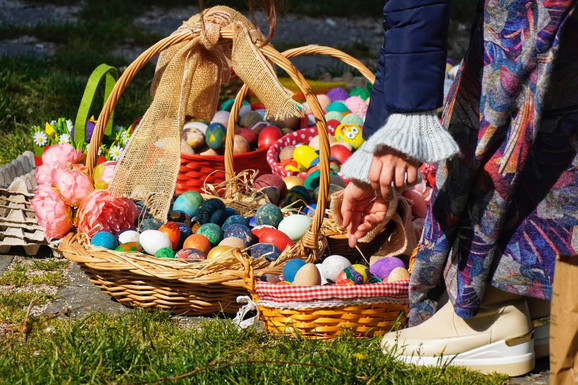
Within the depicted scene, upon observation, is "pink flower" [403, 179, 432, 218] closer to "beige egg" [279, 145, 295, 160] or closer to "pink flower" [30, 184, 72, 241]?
"beige egg" [279, 145, 295, 160]

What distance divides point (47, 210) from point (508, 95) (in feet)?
5.05

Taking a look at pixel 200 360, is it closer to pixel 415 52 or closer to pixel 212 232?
pixel 212 232

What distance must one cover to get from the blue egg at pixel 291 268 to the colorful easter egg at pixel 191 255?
0.90 ft

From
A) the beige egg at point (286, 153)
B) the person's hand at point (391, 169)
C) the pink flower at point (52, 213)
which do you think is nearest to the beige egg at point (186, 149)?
the beige egg at point (286, 153)

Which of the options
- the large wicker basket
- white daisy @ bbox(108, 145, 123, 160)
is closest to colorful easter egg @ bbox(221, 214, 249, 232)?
the large wicker basket

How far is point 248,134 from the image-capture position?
11.5ft

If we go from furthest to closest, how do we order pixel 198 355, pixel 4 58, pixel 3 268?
1. pixel 4 58
2. pixel 3 268
3. pixel 198 355

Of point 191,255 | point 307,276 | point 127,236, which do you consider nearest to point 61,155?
point 127,236

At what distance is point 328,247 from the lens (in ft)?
8.32

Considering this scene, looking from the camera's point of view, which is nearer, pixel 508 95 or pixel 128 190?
pixel 508 95

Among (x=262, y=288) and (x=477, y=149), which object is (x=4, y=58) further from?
(x=477, y=149)

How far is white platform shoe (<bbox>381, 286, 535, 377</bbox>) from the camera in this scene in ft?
6.36

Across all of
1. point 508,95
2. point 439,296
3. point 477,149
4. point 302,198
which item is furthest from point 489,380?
point 302,198

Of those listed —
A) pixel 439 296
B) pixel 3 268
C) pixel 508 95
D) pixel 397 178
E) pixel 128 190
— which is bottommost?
pixel 3 268
